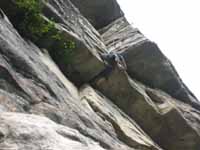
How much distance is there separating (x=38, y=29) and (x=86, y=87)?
3233mm

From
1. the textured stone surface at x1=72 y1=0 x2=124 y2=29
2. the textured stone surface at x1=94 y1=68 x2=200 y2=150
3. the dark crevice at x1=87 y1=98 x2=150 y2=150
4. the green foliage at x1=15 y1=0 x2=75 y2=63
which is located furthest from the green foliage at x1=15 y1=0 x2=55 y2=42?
the textured stone surface at x1=72 y1=0 x2=124 y2=29

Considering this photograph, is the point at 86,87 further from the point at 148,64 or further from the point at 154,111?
the point at 148,64

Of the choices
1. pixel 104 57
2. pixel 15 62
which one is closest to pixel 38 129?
pixel 15 62

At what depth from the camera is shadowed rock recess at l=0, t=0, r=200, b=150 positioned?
7.20 meters

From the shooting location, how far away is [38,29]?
602 inches

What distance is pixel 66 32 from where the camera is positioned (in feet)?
56.4

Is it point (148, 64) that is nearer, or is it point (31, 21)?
point (31, 21)

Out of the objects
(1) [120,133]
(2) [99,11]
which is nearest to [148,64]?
(2) [99,11]

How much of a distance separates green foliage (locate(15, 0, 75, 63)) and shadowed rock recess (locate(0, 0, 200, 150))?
0.04m

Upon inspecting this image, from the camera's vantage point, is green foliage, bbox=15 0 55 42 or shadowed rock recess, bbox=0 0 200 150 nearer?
shadowed rock recess, bbox=0 0 200 150

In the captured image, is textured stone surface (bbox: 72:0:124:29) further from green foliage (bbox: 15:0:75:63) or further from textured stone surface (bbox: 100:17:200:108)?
green foliage (bbox: 15:0:75:63)

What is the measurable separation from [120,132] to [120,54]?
6.70m

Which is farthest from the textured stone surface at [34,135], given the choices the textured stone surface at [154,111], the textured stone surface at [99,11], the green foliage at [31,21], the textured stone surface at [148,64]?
the textured stone surface at [99,11]

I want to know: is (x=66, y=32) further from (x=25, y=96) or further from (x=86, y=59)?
(x=25, y=96)
